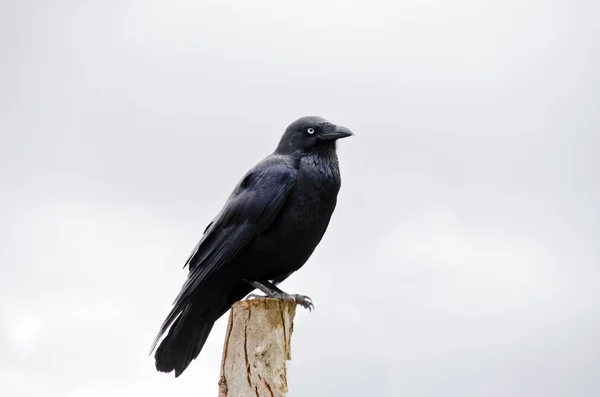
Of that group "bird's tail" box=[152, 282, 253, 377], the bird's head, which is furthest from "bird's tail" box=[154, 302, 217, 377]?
the bird's head

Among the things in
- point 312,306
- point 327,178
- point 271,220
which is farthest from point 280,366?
point 327,178

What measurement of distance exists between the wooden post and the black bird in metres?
0.42

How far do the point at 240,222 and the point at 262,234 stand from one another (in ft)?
0.79

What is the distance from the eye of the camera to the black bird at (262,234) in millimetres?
7895

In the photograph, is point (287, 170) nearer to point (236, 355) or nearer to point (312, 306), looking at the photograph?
point (312, 306)

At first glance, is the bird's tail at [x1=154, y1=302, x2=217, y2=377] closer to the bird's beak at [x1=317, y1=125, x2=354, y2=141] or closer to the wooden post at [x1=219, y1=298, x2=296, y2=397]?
the wooden post at [x1=219, y1=298, x2=296, y2=397]

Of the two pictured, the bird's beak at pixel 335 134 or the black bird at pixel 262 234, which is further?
the bird's beak at pixel 335 134

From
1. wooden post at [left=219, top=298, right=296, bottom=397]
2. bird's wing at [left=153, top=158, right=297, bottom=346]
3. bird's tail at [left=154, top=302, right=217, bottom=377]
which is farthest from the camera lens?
bird's tail at [left=154, top=302, right=217, bottom=377]

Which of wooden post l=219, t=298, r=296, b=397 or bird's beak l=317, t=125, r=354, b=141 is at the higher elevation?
bird's beak l=317, t=125, r=354, b=141

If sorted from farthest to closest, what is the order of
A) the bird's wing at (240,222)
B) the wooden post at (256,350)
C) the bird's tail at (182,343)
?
1. the bird's tail at (182,343)
2. the bird's wing at (240,222)
3. the wooden post at (256,350)

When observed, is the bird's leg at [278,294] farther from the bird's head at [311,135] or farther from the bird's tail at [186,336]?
the bird's head at [311,135]

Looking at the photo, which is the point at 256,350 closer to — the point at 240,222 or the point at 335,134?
the point at 240,222

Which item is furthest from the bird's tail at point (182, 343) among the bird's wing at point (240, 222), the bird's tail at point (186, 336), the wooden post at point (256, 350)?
the wooden post at point (256, 350)

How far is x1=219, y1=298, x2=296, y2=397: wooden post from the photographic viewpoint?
7137 millimetres
